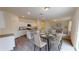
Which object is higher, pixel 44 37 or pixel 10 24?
pixel 10 24

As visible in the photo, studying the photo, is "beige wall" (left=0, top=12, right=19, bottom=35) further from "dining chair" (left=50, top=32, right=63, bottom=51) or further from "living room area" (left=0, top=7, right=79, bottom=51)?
"dining chair" (left=50, top=32, right=63, bottom=51)

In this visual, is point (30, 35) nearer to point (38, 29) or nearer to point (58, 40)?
point (38, 29)

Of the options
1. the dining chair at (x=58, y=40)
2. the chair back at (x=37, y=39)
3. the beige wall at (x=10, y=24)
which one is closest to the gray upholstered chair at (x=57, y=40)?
the dining chair at (x=58, y=40)

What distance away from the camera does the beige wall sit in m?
1.36

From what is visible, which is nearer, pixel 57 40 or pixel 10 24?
pixel 10 24

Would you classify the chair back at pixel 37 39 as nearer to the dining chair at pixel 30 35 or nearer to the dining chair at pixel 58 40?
the dining chair at pixel 30 35

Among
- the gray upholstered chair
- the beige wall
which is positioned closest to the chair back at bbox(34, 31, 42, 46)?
the gray upholstered chair

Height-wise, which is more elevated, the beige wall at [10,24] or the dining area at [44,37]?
the beige wall at [10,24]

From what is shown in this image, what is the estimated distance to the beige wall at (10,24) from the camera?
4.46ft

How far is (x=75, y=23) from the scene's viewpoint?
1.36 metres

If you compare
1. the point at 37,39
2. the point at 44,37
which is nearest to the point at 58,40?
the point at 44,37

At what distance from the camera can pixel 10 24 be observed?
1435mm
